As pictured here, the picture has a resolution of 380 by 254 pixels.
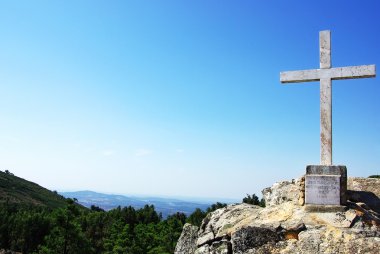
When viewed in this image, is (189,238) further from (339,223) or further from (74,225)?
(74,225)

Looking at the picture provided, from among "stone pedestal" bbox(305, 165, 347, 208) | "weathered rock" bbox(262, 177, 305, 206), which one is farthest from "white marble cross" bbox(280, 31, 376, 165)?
"weathered rock" bbox(262, 177, 305, 206)

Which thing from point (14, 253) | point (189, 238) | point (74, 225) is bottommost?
point (14, 253)

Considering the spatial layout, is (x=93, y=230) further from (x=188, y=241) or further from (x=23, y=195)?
(x=23, y=195)

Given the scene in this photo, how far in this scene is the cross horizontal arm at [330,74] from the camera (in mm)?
11531

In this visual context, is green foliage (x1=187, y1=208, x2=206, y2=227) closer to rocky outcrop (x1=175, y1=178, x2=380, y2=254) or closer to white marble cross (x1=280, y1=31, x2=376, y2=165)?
rocky outcrop (x1=175, y1=178, x2=380, y2=254)

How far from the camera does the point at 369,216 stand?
34.2 ft

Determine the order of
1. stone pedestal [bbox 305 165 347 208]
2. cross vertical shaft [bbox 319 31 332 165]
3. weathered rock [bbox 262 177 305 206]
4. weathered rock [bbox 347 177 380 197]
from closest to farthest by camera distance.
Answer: stone pedestal [bbox 305 165 347 208] < weathered rock [bbox 262 177 305 206] < cross vertical shaft [bbox 319 31 332 165] < weathered rock [bbox 347 177 380 197]

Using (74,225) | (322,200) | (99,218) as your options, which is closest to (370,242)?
(322,200)

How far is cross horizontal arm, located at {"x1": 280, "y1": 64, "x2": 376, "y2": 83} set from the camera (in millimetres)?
11531

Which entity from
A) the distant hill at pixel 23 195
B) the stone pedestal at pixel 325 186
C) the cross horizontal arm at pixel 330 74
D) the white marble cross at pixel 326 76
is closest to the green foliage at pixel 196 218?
the cross horizontal arm at pixel 330 74

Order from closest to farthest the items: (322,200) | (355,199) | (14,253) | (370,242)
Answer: (370,242) < (322,200) < (355,199) < (14,253)

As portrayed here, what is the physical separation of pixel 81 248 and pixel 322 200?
3110cm

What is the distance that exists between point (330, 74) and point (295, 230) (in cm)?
501

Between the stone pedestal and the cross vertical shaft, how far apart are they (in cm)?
48
